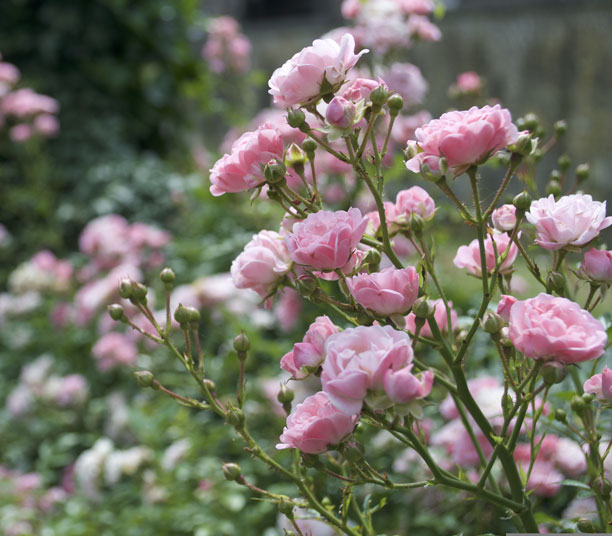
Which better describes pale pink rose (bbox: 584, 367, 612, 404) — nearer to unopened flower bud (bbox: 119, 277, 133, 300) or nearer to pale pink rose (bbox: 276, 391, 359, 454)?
pale pink rose (bbox: 276, 391, 359, 454)

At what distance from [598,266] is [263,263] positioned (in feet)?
1.02

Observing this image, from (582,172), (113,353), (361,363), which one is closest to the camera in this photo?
(361,363)

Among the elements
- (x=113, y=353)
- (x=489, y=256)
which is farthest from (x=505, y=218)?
(x=113, y=353)

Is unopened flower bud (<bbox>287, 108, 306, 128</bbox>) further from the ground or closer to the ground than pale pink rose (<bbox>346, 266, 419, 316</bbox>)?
further from the ground

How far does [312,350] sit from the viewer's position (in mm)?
606

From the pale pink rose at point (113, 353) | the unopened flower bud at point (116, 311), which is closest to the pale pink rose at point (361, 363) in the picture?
the unopened flower bud at point (116, 311)

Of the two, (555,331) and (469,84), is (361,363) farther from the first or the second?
(469,84)

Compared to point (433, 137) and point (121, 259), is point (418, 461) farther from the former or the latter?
point (121, 259)

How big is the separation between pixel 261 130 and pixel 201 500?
1039mm

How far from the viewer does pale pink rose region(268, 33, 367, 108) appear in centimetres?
63

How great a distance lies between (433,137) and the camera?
594 millimetres

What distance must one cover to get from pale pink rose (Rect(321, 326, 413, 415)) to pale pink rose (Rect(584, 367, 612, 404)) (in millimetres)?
199

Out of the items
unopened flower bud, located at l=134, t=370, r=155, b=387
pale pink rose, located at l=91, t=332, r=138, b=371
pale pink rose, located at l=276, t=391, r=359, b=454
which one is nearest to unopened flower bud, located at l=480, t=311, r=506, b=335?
pale pink rose, located at l=276, t=391, r=359, b=454

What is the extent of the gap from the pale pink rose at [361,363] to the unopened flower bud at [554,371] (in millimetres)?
108
